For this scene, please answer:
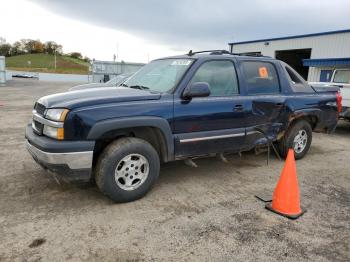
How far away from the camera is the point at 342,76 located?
35.9 feet

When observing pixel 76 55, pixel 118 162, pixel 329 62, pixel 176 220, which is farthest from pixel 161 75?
pixel 76 55

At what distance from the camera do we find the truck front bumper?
3.25 m

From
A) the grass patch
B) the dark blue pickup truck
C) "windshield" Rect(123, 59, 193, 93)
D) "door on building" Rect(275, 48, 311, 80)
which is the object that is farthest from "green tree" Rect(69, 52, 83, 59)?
the dark blue pickup truck

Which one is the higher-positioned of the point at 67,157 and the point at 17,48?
the point at 17,48

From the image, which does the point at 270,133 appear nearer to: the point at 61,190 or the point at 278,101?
the point at 278,101

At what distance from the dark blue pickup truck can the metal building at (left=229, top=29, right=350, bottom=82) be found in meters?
11.1

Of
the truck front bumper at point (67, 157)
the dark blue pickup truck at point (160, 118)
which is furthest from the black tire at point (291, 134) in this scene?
the truck front bumper at point (67, 157)

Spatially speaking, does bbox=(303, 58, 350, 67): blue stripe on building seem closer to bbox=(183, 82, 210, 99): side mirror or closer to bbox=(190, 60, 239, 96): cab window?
bbox=(190, 60, 239, 96): cab window

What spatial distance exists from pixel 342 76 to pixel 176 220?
1016cm

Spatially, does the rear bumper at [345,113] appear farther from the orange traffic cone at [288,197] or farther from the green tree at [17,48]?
the green tree at [17,48]

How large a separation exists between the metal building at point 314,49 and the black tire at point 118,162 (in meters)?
13.1

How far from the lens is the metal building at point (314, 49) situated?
17.8 m

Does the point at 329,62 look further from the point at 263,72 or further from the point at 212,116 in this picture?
the point at 212,116

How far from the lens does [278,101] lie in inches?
197
